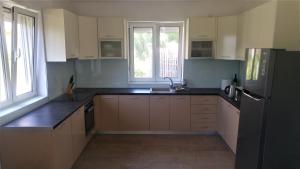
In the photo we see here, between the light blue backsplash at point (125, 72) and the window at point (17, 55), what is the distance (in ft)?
4.29

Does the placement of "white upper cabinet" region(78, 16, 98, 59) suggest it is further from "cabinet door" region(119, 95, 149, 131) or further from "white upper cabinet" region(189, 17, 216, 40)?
"white upper cabinet" region(189, 17, 216, 40)

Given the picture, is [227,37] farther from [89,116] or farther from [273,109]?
[89,116]

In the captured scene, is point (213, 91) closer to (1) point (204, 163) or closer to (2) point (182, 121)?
(2) point (182, 121)

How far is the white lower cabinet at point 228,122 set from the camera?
3256 mm

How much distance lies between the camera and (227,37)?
3.88 meters

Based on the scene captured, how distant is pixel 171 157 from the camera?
3.34 metres

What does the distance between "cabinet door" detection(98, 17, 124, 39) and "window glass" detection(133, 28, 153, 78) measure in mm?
439

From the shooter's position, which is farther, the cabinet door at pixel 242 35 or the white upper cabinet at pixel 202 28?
the white upper cabinet at pixel 202 28

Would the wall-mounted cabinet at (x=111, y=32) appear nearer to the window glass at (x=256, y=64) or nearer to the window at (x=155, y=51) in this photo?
the window at (x=155, y=51)

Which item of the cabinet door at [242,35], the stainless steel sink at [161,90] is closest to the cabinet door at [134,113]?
the stainless steel sink at [161,90]

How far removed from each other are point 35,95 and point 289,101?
127 inches

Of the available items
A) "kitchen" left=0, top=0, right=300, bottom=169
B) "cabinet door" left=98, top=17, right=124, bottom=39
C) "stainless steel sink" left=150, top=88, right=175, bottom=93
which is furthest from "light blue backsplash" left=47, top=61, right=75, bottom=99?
"stainless steel sink" left=150, top=88, right=175, bottom=93

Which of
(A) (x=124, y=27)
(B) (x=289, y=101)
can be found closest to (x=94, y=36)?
(A) (x=124, y=27)

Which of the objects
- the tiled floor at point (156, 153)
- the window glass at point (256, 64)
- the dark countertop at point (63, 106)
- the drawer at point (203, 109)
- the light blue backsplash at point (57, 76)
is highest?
the window glass at point (256, 64)
